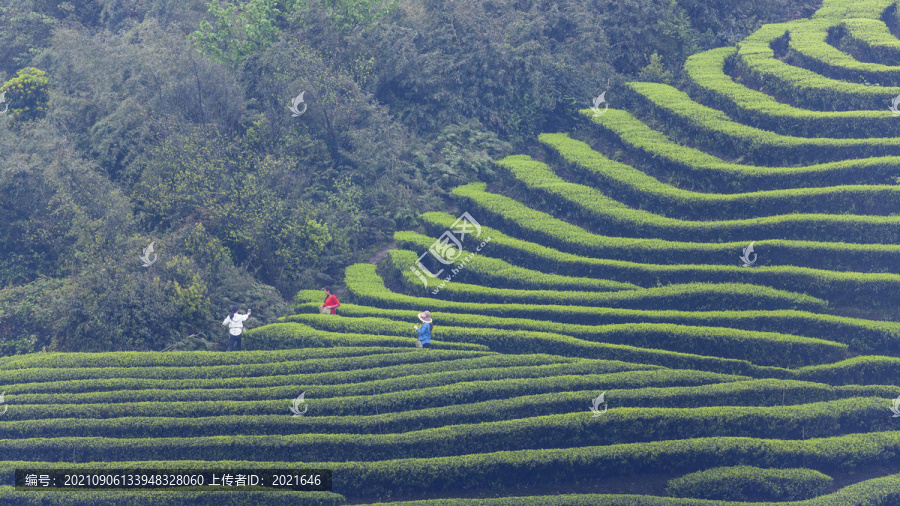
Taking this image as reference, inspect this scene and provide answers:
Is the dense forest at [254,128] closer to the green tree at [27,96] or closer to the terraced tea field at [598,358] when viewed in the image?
the green tree at [27,96]

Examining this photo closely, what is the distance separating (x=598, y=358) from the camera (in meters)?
20.4

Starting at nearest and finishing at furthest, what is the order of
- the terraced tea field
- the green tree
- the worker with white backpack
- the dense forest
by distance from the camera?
the terraced tea field → the worker with white backpack → the dense forest → the green tree

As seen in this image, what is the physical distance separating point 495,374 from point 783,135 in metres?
15.2

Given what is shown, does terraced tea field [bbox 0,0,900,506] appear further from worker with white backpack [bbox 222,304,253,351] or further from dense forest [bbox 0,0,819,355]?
dense forest [bbox 0,0,819,355]

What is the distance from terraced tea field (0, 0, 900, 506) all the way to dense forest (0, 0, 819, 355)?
1.94 m

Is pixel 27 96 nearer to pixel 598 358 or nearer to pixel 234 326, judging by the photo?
pixel 234 326

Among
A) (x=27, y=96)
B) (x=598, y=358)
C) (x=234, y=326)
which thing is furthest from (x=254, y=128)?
(x=598, y=358)

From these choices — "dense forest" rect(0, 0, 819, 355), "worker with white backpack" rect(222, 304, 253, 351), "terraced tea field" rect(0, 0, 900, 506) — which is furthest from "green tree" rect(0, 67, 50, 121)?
"worker with white backpack" rect(222, 304, 253, 351)

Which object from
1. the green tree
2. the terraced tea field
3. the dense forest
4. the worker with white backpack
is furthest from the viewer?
the green tree

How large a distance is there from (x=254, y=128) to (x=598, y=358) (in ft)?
56.1

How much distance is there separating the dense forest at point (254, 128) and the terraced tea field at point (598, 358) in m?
1.94

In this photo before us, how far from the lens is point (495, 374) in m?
19.5

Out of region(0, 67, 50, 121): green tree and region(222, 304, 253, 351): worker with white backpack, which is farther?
region(0, 67, 50, 121): green tree

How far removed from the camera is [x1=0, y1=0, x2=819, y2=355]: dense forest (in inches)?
921
